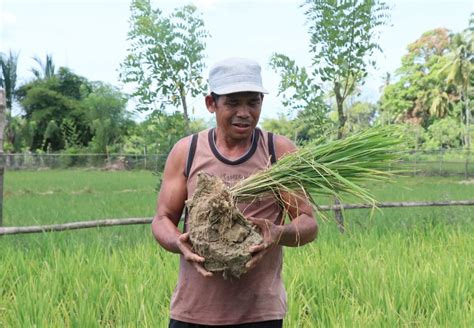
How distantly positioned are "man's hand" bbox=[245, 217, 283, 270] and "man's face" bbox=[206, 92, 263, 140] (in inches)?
10.1

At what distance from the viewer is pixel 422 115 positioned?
1460 inches

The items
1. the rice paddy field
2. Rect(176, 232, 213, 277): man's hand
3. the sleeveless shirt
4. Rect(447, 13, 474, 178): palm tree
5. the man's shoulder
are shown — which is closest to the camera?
Rect(176, 232, 213, 277): man's hand

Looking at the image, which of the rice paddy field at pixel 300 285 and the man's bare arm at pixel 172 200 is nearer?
the man's bare arm at pixel 172 200

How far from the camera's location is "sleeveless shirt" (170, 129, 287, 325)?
1.74 metres

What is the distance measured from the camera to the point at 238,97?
5.63ft

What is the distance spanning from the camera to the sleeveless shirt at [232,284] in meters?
1.74

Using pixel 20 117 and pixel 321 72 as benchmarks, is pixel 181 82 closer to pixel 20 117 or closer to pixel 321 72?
pixel 321 72

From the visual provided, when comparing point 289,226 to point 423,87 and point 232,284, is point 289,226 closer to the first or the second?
point 232,284

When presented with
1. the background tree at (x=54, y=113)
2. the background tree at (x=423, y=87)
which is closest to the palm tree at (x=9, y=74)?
the background tree at (x=54, y=113)

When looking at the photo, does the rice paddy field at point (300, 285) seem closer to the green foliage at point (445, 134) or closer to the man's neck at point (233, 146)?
the man's neck at point (233, 146)

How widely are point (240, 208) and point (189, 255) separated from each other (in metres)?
0.24

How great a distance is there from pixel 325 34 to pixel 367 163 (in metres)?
4.10

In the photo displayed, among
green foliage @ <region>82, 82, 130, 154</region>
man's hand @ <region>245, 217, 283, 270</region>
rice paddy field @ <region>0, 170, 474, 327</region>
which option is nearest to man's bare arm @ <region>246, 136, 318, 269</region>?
man's hand @ <region>245, 217, 283, 270</region>

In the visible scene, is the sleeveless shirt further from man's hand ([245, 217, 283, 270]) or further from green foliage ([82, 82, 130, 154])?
green foliage ([82, 82, 130, 154])
